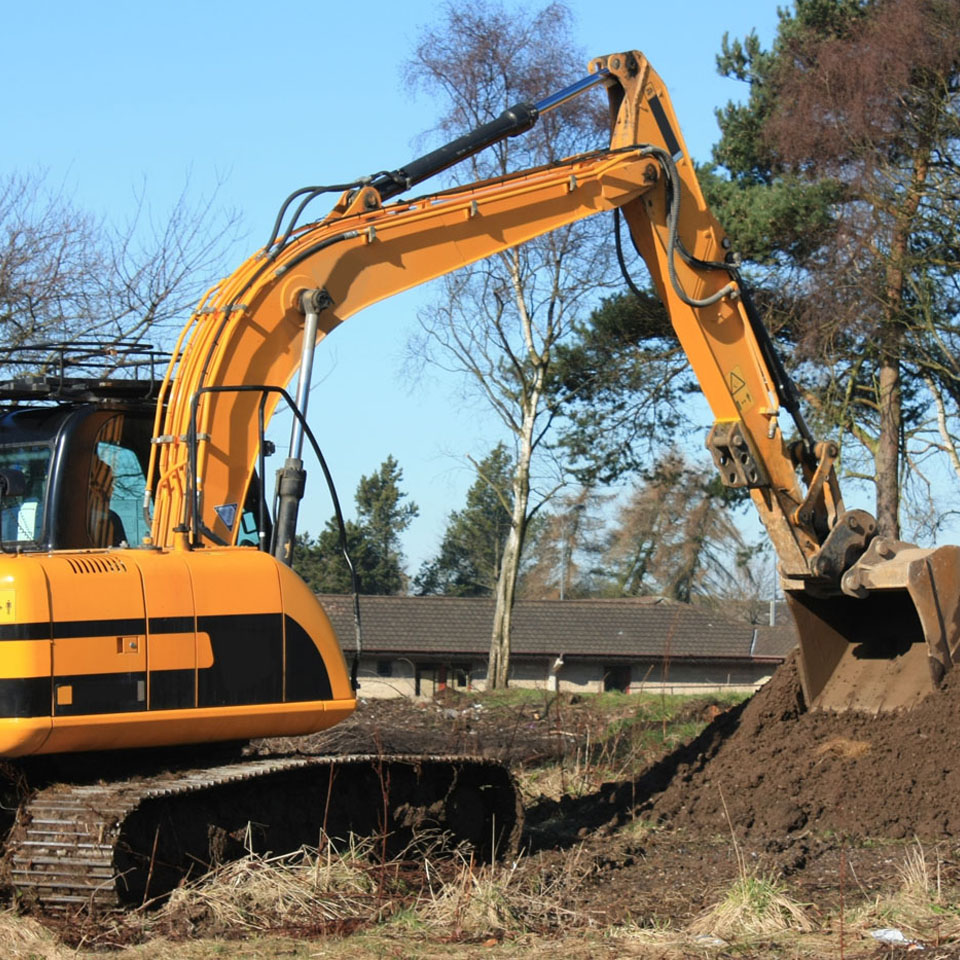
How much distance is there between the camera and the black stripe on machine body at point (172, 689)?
21.0 ft

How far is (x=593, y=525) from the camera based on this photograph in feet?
187

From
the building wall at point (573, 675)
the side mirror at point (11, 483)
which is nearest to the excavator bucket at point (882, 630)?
the side mirror at point (11, 483)

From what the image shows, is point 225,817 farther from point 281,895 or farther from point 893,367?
point 893,367

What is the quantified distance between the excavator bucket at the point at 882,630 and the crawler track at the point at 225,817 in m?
2.98

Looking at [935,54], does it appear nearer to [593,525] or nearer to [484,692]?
[484,692]

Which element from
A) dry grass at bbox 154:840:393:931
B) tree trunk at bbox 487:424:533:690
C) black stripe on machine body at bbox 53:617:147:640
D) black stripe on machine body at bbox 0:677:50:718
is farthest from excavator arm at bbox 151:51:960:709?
tree trunk at bbox 487:424:533:690

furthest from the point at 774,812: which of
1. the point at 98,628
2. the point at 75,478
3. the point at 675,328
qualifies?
the point at 75,478

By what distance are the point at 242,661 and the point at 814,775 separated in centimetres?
428

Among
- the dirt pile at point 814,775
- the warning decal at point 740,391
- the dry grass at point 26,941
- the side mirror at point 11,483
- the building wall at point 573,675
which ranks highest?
the warning decal at point 740,391

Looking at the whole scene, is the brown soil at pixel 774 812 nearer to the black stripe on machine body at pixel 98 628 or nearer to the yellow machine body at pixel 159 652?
the yellow machine body at pixel 159 652

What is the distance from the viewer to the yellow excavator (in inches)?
245

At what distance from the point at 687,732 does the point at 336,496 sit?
7.15m

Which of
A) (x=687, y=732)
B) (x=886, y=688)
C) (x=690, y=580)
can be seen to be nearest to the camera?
(x=886, y=688)

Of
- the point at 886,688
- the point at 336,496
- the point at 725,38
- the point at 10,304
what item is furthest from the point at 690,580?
the point at 336,496
